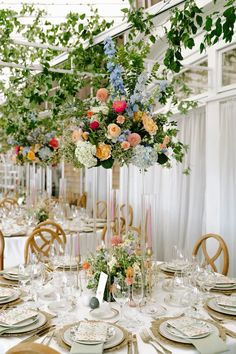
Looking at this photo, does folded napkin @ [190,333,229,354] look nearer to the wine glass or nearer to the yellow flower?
the wine glass

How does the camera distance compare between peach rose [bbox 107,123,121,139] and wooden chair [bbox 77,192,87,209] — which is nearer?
peach rose [bbox 107,123,121,139]

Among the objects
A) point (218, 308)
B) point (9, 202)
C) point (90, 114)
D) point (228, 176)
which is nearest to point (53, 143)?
point (228, 176)

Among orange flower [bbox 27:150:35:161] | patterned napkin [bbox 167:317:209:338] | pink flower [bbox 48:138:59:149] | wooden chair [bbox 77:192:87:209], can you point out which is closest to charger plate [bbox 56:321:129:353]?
patterned napkin [bbox 167:317:209:338]

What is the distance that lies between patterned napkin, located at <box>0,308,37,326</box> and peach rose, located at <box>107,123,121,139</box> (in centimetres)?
101

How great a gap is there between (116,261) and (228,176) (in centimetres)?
221

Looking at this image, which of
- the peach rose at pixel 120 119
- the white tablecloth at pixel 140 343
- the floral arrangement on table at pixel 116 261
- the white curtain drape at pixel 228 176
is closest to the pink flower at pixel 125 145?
the peach rose at pixel 120 119

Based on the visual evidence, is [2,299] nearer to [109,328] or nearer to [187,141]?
[109,328]

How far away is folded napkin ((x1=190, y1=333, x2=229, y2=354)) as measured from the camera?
1688 mm

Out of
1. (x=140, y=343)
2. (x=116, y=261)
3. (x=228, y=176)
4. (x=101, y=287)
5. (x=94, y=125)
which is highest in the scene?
(x=94, y=125)

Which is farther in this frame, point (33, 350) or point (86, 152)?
point (86, 152)

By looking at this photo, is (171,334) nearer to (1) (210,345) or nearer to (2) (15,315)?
(1) (210,345)

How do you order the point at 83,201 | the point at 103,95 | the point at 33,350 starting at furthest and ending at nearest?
the point at 83,201 < the point at 103,95 < the point at 33,350

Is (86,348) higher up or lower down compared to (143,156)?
lower down

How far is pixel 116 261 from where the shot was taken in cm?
231
